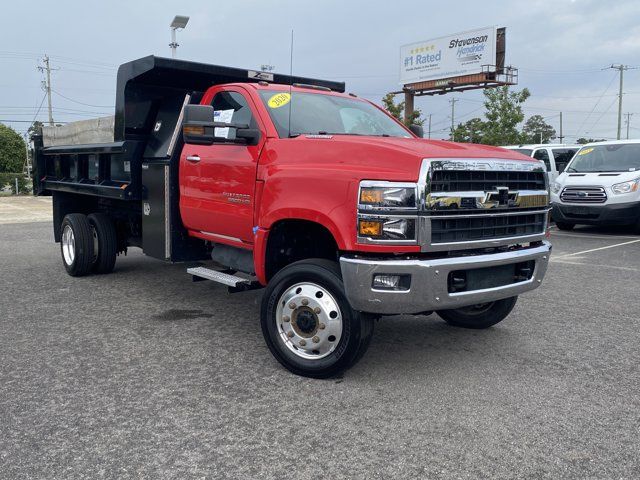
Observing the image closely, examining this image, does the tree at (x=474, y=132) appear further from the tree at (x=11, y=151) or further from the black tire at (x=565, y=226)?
the tree at (x=11, y=151)

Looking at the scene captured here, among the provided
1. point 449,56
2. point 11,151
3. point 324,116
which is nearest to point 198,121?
point 324,116

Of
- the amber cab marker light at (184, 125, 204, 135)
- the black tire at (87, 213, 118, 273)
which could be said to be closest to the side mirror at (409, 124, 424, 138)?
the amber cab marker light at (184, 125, 204, 135)

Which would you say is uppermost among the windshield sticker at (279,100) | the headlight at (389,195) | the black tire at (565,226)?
the windshield sticker at (279,100)

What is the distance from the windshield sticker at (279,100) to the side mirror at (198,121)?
58 cm

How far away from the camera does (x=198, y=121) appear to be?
4.38 m

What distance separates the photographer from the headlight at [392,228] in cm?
357

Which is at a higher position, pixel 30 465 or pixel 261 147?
pixel 261 147

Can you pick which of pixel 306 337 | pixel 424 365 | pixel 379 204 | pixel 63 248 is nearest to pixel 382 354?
pixel 424 365

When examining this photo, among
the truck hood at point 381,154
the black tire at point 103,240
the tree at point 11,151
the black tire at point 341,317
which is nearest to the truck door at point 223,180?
the truck hood at point 381,154

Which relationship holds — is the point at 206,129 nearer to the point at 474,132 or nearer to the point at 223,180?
the point at 223,180

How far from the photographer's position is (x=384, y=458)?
2.95 meters

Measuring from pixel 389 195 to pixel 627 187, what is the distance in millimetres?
10684

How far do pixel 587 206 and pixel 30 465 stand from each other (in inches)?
484

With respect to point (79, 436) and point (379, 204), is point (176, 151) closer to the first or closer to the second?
point (379, 204)
